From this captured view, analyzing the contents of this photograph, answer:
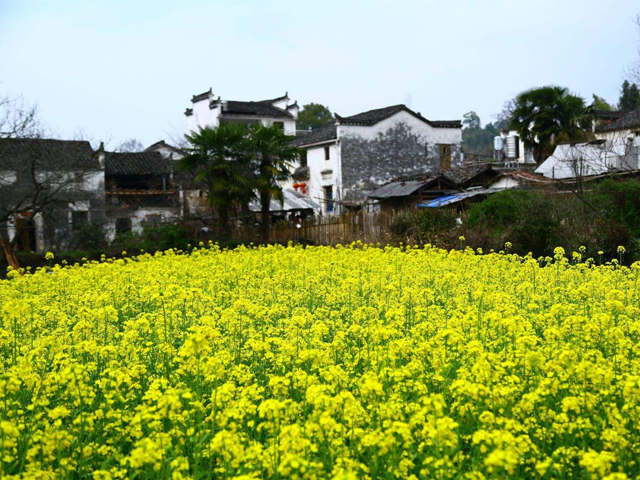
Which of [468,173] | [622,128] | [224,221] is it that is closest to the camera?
[224,221]

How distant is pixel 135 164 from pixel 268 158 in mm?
15157

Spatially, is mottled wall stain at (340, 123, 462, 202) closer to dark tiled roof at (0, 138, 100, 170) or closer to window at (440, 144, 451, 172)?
window at (440, 144, 451, 172)

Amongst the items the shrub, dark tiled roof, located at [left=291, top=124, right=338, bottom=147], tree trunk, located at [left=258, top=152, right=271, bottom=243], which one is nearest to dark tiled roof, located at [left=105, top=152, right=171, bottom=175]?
dark tiled roof, located at [left=291, top=124, right=338, bottom=147]

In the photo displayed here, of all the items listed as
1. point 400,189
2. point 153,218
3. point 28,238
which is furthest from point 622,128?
point 28,238

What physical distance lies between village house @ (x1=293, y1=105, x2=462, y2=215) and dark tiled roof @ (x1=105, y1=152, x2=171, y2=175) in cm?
780

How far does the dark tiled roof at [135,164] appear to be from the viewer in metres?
35.6

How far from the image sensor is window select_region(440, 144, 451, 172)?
38281 mm

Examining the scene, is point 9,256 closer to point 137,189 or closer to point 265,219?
point 265,219

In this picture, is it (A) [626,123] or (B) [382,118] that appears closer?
(A) [626,123]

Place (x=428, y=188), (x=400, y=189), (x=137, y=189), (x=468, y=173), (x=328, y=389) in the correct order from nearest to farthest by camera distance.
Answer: (x=328, y=389)
(x=428, y=188)
(x=400, y=189)
(x=468, y=173)
(x=137, y=189)

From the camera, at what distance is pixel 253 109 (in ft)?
139

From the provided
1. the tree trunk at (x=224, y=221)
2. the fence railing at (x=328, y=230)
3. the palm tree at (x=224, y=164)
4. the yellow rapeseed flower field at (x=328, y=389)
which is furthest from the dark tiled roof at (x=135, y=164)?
the yellow rapeseed flower field at (x=328, y=389)

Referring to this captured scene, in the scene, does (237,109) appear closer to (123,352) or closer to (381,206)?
(381,206)

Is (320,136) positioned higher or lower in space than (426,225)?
higher
